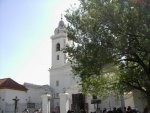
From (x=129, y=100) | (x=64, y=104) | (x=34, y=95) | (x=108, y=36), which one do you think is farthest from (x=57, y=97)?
(x=108, y=36)

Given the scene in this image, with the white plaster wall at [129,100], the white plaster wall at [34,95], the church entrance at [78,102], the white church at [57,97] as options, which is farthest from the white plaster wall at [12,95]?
the white plaster wall at [129,100]

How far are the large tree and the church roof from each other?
24.7 metres

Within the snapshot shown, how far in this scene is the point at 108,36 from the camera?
1611 cm

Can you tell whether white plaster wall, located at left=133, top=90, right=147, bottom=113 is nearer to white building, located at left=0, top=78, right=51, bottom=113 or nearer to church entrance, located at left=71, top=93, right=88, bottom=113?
church entrance, located at left=71, top=93, right=88, bottom=113

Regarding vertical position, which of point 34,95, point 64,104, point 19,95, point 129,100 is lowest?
point 64,104

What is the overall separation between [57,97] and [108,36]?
33780 mm

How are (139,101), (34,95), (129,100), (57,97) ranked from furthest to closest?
(34,95), (57,97), (129,100), (139,101)

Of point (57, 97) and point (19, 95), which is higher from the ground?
point (19, 95)

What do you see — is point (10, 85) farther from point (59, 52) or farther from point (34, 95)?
point (59, 52)

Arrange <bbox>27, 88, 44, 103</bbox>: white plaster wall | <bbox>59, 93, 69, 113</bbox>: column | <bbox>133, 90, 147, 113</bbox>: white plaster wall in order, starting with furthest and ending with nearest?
<bbox>27, 88, 44, 103</bbox>: white plaster wall, <bbox>59, 93, 69, 113</bbox>: column, <bbox>133, 90, 147, 113</bbox>: white plaster wall

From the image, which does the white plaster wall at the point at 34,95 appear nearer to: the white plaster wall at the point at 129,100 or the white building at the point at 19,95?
the white building at the point at 19,95

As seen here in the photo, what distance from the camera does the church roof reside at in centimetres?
4106

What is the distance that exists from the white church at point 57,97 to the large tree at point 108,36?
7629 mm

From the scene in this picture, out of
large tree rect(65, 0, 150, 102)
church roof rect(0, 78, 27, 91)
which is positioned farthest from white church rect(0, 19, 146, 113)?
large tree rect(65, 0, 150, 102)
